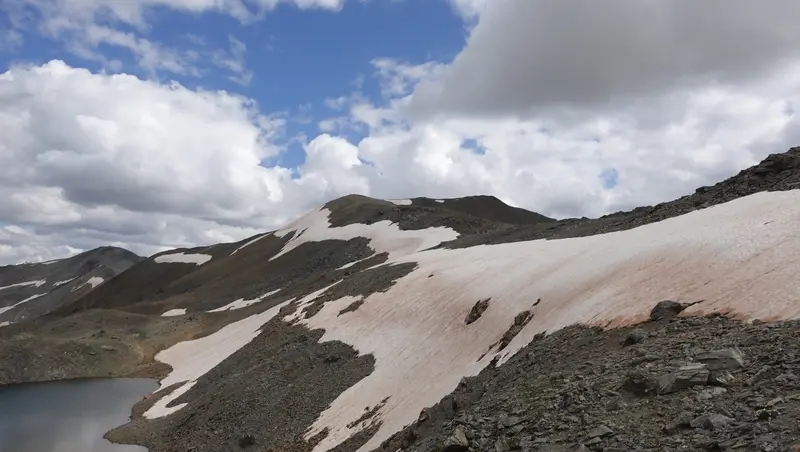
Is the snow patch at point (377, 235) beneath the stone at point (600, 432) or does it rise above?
above

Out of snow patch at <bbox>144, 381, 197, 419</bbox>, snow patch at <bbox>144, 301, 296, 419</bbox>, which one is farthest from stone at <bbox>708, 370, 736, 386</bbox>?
snow patch at <bbox>144, 301, 296, 419</bbox>

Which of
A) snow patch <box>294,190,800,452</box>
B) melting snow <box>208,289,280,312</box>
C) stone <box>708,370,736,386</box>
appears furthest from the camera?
melting snow <box>208,289,280,312</box>

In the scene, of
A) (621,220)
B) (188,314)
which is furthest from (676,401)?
(188,314)

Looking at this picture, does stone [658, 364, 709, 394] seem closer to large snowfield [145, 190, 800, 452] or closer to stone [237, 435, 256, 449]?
large snowfield [145, 190, 800, 452]

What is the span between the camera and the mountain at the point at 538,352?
1430cm

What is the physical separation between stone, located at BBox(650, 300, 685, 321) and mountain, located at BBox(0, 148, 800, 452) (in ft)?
0.21

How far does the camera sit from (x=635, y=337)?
19.7 meters

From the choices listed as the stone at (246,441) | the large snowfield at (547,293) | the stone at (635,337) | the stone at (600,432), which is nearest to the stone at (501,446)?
the stone at (600,432)

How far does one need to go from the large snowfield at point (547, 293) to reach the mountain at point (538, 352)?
0.47ft

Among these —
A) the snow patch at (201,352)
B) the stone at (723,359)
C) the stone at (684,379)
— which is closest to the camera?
the stone at (684,379)

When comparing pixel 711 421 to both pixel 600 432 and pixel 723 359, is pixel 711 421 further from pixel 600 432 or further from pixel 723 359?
pixel 723 359

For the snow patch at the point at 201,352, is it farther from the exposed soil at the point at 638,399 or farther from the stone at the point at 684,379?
the stone at the point at 684,379

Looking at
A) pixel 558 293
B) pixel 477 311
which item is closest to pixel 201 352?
pixel 477 311

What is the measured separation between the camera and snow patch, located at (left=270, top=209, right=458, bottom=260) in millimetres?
98750
